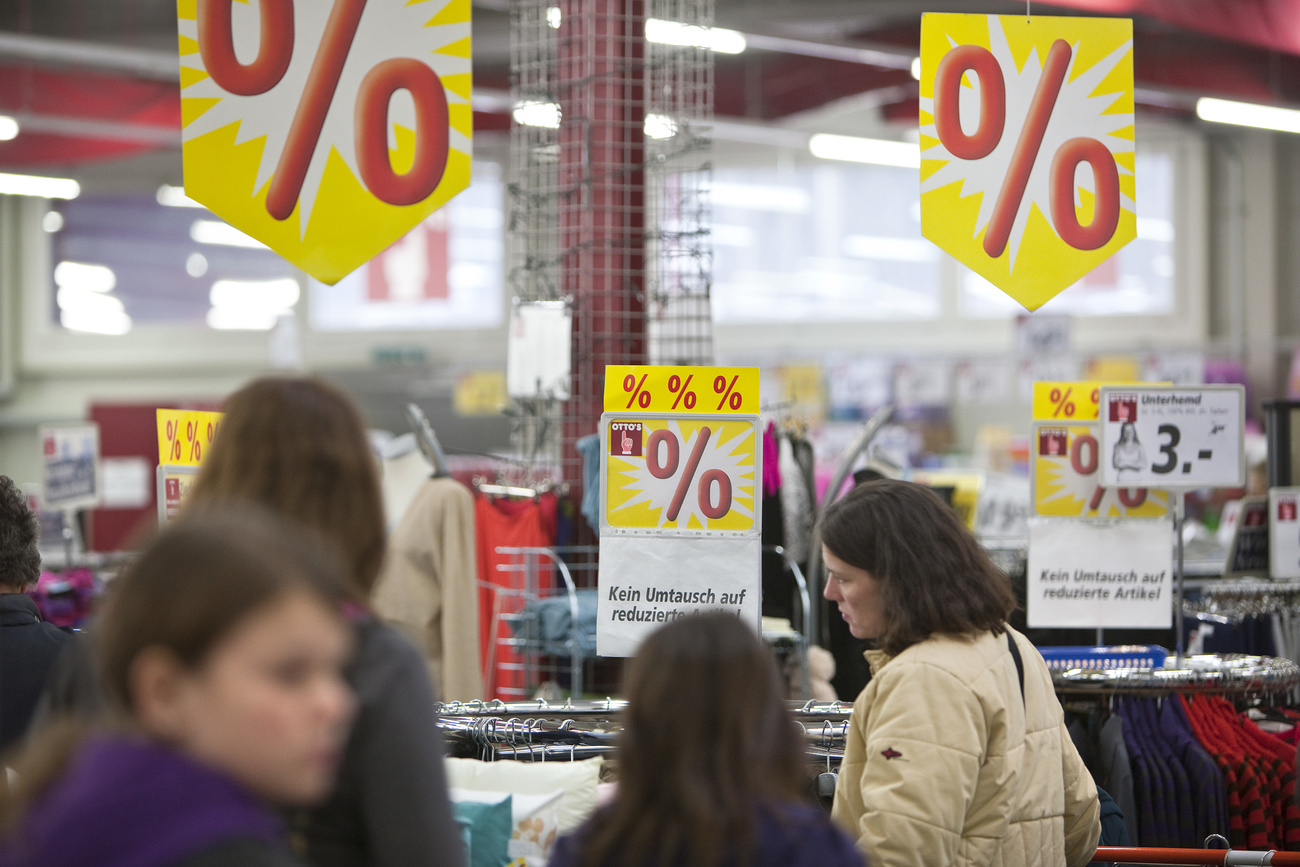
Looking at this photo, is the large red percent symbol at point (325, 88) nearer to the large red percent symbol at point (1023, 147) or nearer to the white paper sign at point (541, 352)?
→ the large red percent symbol at point (1023, 147)

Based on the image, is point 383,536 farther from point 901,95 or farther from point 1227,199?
point 1227,199

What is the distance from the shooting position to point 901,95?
39.9 ft

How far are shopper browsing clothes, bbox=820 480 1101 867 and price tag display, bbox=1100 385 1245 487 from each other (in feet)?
4.99

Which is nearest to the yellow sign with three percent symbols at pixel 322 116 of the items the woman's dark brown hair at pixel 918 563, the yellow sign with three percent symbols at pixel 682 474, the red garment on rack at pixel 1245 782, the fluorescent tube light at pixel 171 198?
the yellow sign with three percent symbols at pixel 682 474

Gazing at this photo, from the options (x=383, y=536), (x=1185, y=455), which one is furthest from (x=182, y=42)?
(x=1185, y=455)

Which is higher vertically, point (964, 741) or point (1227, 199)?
point (1227, 199)

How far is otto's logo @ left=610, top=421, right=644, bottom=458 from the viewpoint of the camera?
3.18 metres

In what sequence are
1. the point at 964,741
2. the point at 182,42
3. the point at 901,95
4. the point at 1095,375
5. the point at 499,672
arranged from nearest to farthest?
the point at 964,741 < the point at 182,42 < the point at 499,672 < the point at 901,95 < the point at 1095,375

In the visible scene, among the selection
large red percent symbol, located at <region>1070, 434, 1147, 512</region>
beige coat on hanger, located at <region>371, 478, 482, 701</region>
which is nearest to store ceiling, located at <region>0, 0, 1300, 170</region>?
beige coat on hanger, located at <region>371, 478, 482, 701</region>

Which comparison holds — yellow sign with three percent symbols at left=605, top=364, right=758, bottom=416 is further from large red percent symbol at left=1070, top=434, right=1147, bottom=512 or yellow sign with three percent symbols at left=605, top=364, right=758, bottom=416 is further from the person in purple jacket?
the person in purple jacket

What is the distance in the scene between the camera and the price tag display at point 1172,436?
151 inches

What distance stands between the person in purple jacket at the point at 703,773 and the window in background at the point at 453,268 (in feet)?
46.9

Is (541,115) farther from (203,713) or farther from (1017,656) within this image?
(203,713)

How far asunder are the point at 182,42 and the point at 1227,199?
42.8 ft
